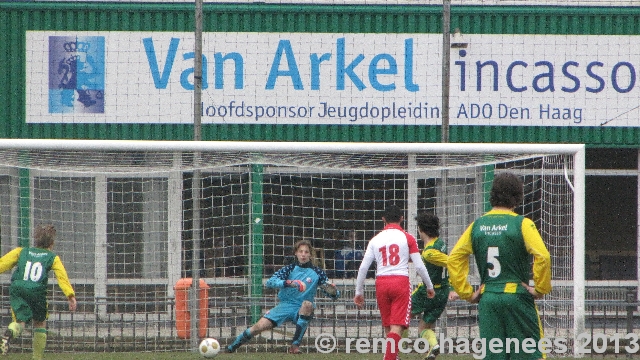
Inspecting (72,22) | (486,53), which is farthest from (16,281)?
(486,53)

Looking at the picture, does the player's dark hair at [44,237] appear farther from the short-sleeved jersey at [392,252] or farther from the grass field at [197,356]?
the short-sleeved jersey at [392,252]

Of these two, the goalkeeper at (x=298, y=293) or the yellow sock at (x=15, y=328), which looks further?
the goalkeeper at (x=298, y=293)

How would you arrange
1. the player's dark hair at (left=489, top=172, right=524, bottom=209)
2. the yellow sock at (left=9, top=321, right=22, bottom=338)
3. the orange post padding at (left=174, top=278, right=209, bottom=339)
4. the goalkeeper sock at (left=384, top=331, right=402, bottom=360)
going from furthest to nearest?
the orange post padding at (left=174, top=278, right=209, bottom=339)
the yellow sock at (left=9, top=321, right=22, bottom=338)
the goalkeeper sock at (left=384, top=331, right=402, bottom=360)
the player's dark hair at (left=489, top=172, right=524, bottom=209)

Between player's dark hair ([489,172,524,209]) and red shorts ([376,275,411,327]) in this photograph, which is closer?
player's dark hair ([489,172,524,209])

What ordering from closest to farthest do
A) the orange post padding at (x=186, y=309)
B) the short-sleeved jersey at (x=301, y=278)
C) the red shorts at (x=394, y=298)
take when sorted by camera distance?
the red shorts at (x=394, y=298)
the short-sleeved jersey at (x=301, y=278)
the orange post padding at (x=186, y=309)

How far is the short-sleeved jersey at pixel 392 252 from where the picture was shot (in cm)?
883

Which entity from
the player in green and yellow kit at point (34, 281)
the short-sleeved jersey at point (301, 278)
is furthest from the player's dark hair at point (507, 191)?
the player in green and yellow kit at point (34, 281)

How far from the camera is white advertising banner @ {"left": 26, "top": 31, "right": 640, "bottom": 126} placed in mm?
14633

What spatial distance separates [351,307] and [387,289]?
3080 millimetres

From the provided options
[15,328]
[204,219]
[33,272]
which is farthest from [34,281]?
[204,219]

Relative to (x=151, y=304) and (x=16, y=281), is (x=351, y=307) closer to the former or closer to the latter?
(x=151, y=304)

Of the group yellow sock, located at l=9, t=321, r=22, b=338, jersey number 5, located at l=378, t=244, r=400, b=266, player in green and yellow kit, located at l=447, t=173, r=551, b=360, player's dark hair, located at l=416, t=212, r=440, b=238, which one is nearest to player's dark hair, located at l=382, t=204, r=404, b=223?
jersey number 5, located at l=378, t=244, r=400, b=266

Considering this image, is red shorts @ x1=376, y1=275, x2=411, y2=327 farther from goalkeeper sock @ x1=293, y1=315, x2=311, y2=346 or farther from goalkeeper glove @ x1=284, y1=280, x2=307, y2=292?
goalkeeper sock @ x1=293, y1=315, x2=311, y2=346

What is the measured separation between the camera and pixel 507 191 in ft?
21.1
